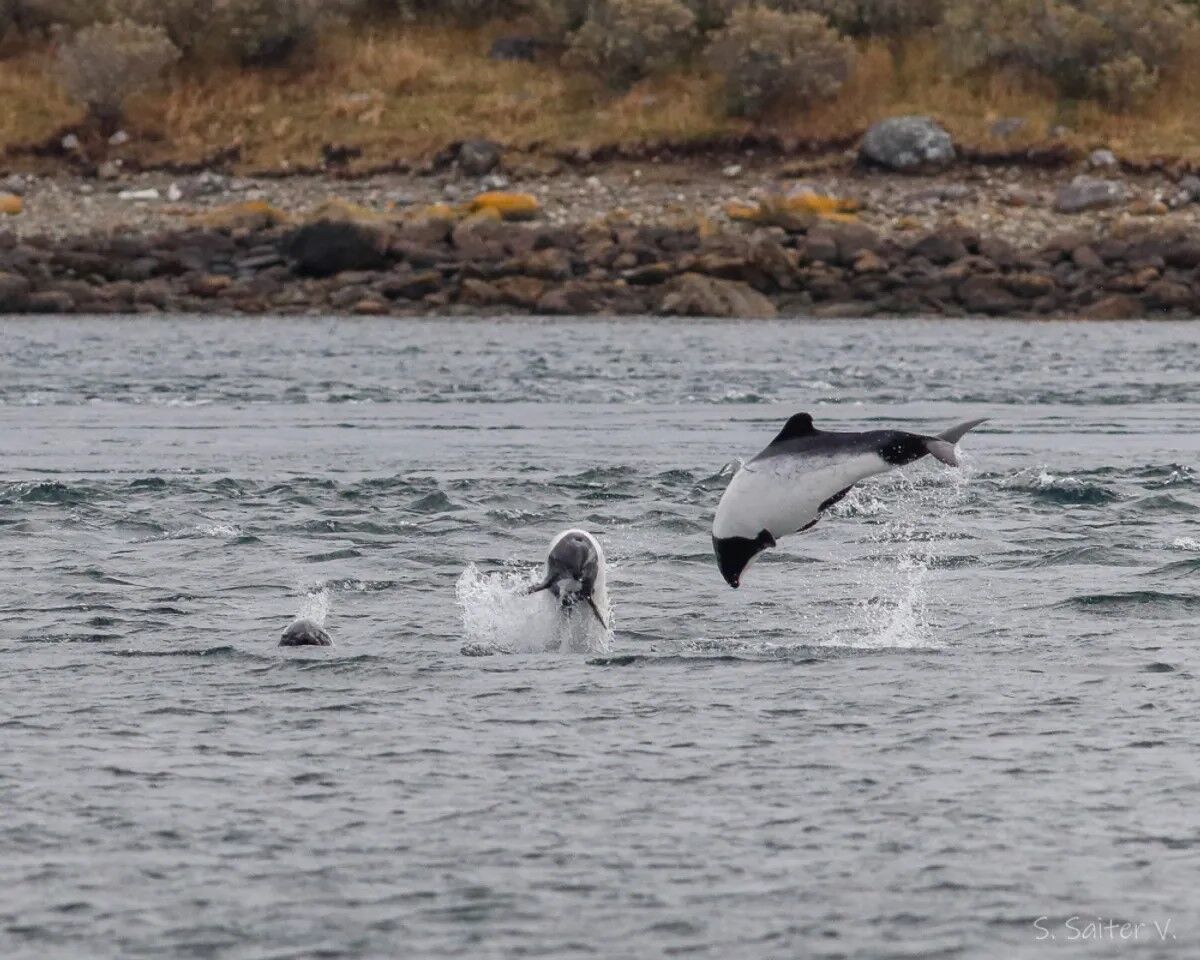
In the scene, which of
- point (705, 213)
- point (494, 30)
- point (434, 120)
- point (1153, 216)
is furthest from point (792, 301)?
point (494, 30)

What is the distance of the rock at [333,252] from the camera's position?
45.8 m

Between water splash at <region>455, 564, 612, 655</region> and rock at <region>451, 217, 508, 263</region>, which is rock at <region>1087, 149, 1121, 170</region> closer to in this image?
rock at <region>451, 217, 508, 263</region>

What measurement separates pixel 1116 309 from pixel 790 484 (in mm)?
33657

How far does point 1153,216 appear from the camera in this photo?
166 feet

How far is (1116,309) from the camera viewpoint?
43375mm

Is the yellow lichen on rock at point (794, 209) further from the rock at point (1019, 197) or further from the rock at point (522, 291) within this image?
the rock at point (522, 291)

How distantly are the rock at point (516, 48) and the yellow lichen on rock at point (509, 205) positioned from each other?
44.6 ft

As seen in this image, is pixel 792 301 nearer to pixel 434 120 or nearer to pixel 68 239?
pixel 68 239

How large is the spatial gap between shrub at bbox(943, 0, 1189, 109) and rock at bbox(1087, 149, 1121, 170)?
3653mm

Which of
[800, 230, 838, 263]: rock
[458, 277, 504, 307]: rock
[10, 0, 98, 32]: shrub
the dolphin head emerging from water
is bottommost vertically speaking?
the dolphin head emerging from water

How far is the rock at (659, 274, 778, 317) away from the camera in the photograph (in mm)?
43188

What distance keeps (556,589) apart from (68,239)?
3886cm


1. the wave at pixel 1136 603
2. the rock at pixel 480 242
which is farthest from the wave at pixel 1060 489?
the rock at pixel 480 242

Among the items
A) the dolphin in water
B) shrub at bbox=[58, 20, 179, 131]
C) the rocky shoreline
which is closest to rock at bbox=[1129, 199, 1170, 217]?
the rocky shoreline
